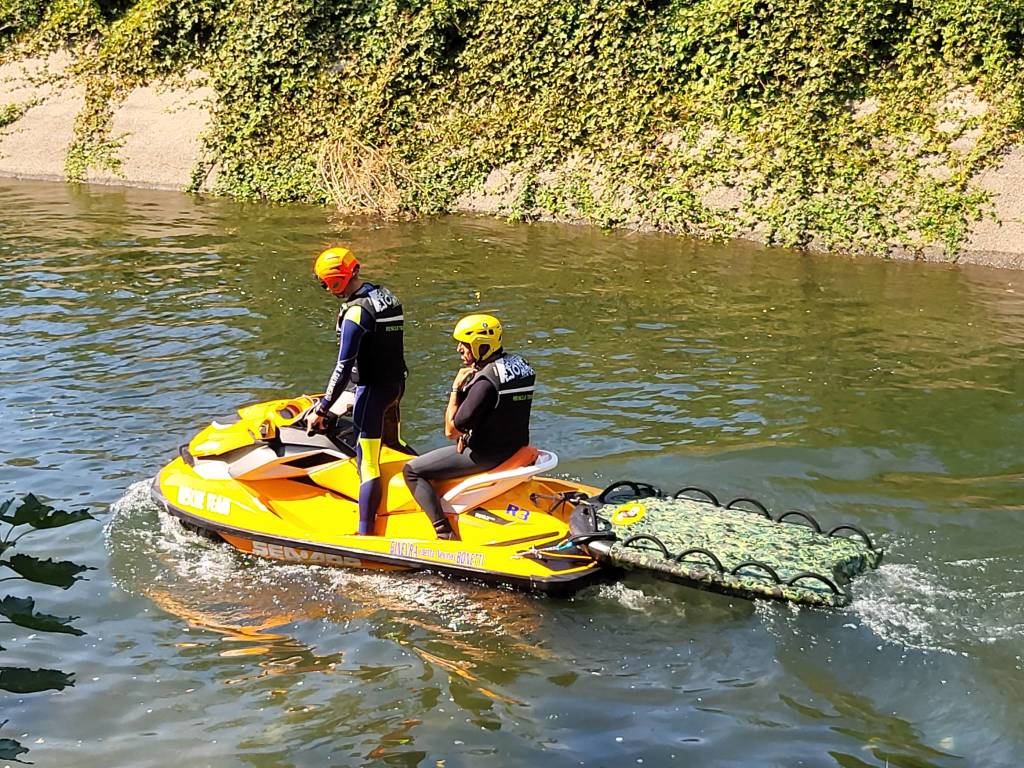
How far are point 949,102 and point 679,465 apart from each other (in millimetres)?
11459

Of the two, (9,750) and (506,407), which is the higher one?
(506,407)

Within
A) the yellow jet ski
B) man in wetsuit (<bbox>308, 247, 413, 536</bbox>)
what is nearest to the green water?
the yellow jet ski

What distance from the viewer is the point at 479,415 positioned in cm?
830

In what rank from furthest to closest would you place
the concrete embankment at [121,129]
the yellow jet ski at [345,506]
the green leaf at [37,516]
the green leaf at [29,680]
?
the concrete embankment at [121,129] < the yellow jet ski at [345,506] < the green leaf at [29,680] < the green leaf at [37,516]

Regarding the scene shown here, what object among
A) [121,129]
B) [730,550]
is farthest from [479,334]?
[121,129]

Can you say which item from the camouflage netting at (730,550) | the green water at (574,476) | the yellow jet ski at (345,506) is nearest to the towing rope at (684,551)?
the camouflage netting at (730,550)

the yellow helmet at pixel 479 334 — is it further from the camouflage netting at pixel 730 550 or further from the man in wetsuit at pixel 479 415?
the camouflage netting at pixel 730 550

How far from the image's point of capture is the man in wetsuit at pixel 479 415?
8266mm

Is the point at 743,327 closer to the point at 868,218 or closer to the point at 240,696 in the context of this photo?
the point at 868,218

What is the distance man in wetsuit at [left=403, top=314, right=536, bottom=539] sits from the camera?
8.27 m

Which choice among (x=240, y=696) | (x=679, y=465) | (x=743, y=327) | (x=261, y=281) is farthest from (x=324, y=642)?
(x=261, y=281)

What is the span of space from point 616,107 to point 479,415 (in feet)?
46.9

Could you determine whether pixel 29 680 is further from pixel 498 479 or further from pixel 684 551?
pixel 498 479

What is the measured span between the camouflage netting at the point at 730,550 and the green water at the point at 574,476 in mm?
386
